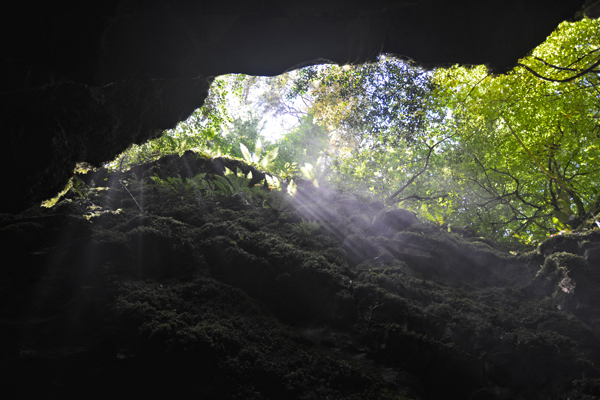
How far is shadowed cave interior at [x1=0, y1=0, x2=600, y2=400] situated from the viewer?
82.7 inches

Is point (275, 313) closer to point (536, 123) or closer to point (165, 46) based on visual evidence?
point (165, 46)

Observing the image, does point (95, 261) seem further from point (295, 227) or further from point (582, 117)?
point (582, 117)

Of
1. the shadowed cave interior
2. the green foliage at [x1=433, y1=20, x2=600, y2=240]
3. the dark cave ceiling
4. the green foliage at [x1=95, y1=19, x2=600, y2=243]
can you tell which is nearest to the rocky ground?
the shadowed cave interior

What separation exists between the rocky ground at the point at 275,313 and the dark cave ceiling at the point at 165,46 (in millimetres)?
891

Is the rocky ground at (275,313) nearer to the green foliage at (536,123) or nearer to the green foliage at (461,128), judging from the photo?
the green foliage at (461,128)

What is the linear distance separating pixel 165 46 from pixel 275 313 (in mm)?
2639

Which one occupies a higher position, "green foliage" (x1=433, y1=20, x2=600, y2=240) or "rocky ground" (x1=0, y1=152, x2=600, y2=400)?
"green foliage" (x1=433, y1=20, x2=600, y2=240)

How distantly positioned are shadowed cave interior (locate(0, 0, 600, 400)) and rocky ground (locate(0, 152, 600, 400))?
0.02m

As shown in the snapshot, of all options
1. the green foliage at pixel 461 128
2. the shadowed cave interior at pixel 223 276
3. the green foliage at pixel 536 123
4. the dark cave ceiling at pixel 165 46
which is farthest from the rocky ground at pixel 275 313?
the green foliage at pixel 536 123

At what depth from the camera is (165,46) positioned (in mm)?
2428

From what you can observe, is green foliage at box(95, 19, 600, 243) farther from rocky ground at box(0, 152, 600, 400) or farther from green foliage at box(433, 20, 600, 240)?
rocky ground at box(0, 152, 600, 400)

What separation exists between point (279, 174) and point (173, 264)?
540 cm

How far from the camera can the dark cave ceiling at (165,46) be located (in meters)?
2.08

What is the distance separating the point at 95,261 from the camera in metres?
3.07
